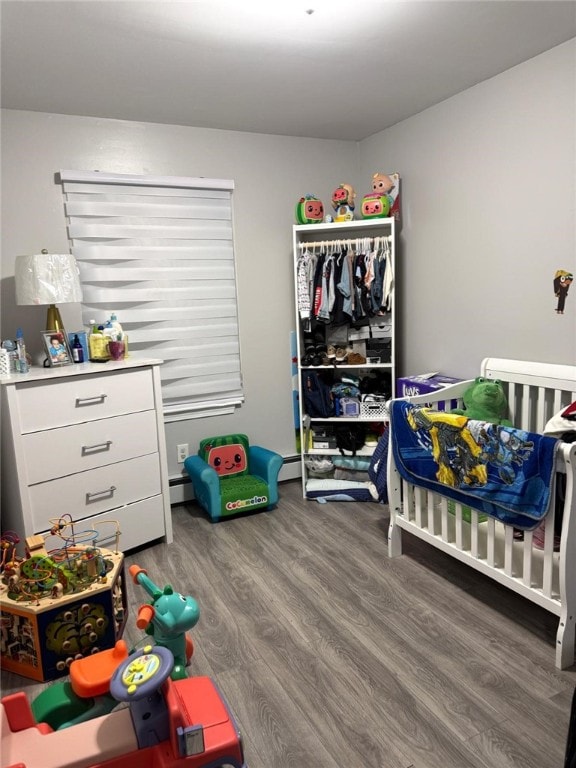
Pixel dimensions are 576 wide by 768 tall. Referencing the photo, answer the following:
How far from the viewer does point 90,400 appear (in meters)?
2.53

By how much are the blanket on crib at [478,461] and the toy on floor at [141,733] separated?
1170 mm

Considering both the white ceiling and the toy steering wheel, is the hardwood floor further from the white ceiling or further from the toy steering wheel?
the white ceiling

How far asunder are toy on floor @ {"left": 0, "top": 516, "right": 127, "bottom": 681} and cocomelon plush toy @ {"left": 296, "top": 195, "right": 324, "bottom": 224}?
2291 millimetres

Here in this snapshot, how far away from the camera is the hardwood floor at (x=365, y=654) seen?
5.06 ft

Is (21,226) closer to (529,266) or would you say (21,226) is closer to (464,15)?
(464,15)

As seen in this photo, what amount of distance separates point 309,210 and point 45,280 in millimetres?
1628

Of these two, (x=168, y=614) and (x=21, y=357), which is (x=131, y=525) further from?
(x=168, y=614)

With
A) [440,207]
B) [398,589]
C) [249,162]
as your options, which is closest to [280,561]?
Answer: [398,589]

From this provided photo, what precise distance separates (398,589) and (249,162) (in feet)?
8.62

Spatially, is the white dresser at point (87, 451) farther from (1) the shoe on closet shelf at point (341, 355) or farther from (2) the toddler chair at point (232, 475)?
(1) the shoe on closet shelf at point (341, 355)

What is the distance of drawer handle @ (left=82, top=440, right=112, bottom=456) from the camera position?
254 cm

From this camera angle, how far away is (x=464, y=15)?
77.7 inches

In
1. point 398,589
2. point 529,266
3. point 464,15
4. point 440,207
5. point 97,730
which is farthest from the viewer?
point 440,207

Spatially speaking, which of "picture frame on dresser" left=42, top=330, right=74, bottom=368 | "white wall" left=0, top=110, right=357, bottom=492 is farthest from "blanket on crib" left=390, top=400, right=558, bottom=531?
"picture frame on dresser" left=42, top=330, right=74, bottom=368
